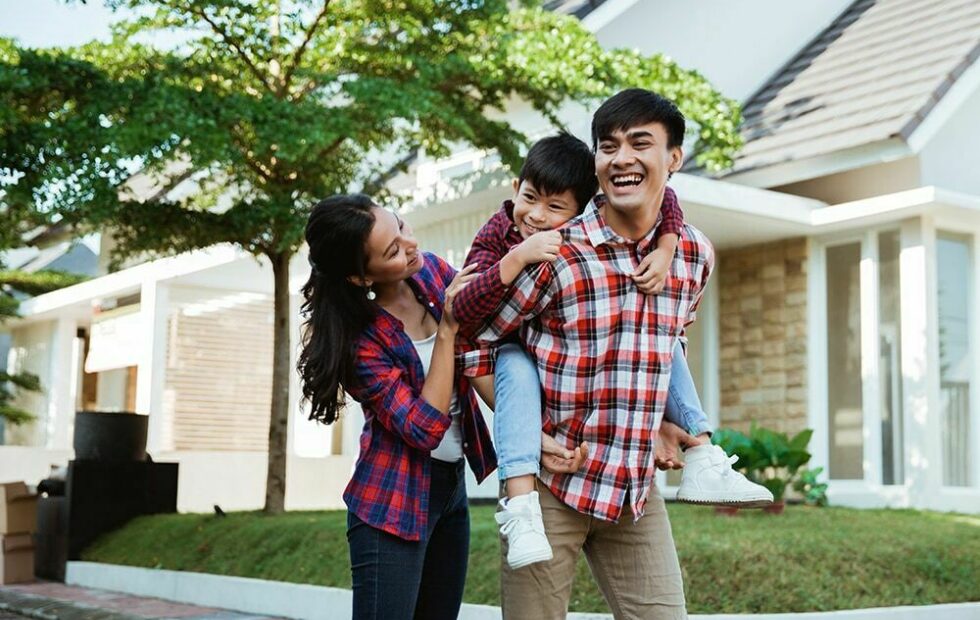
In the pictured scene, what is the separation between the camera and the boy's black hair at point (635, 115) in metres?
2.90

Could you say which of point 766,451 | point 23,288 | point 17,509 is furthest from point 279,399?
point 23,288

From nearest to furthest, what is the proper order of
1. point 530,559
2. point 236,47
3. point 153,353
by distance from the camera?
point 530,559, point 236,47, point 153,353

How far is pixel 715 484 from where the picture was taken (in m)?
2.99

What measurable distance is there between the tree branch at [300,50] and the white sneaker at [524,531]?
25.8ft

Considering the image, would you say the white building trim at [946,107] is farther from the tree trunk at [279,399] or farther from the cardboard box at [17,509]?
the cardboard box at [17,509]

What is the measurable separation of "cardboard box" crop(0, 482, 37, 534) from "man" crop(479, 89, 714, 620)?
9.19 meters

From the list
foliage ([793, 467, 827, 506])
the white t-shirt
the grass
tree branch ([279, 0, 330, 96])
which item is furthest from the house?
the white t-shirt

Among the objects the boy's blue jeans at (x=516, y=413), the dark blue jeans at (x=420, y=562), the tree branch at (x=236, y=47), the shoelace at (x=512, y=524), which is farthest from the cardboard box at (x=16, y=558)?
the shoelace at (x=512, y=524)

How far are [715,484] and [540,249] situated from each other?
683mm

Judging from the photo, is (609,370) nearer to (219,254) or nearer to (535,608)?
(535,608)

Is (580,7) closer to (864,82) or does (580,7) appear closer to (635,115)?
(864,82)

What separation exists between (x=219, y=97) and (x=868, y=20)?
765 centimetres

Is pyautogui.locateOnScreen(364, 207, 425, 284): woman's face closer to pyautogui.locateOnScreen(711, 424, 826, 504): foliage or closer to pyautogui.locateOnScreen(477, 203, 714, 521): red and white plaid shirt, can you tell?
pyautogui.locateOnScreen(477, 203, 714, 521): red and white plaid shirt

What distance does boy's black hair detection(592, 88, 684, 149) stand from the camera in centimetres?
290
